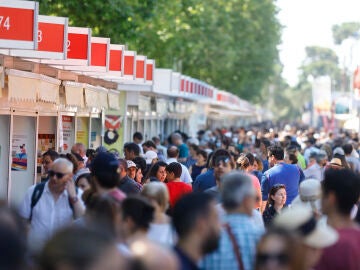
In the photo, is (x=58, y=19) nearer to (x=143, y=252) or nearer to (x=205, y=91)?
(x=143, y=252)

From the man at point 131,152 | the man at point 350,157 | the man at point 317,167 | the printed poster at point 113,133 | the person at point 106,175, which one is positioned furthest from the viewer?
the printed poster at point 113,133

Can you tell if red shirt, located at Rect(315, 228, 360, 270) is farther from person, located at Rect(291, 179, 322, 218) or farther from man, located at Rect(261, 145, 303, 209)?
man, located at Rect(261, 145, 303, 209)

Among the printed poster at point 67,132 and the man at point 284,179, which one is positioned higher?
the printed poster at point 67,132

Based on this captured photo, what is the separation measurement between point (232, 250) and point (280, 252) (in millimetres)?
1075

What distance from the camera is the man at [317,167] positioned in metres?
18.1

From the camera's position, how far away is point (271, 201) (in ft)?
39.7

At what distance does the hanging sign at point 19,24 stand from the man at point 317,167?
22.7 feet

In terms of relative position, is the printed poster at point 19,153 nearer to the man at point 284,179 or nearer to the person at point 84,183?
the man at point 284,179

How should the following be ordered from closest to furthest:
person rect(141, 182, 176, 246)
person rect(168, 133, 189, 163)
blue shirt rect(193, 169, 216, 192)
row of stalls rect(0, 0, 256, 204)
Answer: person rect(141, 182, 176, 246)
blue shirt rect(193, 169, 216, 192)
row of stalls rect(0, 0, 256, 204)
person rect(168, 133, 189, 163)

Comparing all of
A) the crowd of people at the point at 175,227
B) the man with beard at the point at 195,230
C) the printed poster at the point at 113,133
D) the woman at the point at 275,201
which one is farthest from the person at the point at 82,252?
the printed poster at the point at 113,133

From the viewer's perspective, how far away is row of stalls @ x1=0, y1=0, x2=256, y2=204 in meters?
13.2

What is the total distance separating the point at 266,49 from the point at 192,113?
74.6 ft

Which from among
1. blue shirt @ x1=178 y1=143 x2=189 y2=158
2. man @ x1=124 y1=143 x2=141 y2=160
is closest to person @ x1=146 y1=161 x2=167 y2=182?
man @ x1=124 y1=143 x2=141 y2=160

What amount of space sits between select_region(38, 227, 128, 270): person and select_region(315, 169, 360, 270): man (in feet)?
8.24
